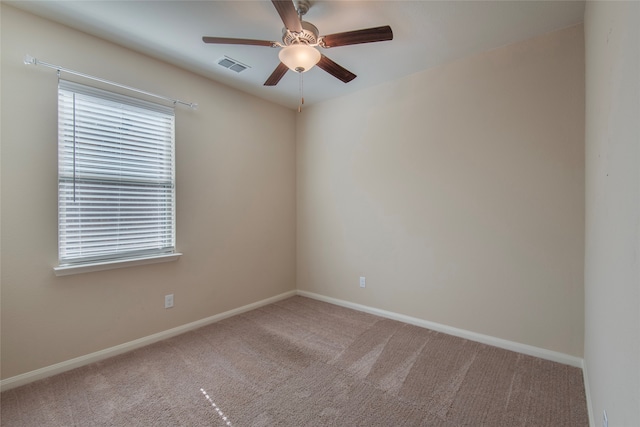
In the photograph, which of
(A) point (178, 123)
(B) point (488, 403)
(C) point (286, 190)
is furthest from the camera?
(C) point (286, 190)

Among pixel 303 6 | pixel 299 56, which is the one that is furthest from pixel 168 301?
pixel 303 6

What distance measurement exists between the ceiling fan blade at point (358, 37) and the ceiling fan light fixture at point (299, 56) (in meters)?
0.10

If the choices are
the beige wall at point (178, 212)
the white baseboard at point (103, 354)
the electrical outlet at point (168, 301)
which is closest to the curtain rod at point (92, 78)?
the beige wall at point (178, 212)

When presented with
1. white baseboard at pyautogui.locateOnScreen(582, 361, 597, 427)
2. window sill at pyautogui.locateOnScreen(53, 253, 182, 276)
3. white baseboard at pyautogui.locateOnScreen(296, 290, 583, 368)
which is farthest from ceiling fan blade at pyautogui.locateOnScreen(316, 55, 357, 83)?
white baseboard at pyautogui.locateOnScreen(582, 361, 597, 427)

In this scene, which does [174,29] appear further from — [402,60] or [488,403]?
[488,403]

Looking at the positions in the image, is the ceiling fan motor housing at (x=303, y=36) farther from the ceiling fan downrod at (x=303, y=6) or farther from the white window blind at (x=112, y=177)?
the white window blind at (x=112, y=177)

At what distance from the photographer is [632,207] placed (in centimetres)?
90

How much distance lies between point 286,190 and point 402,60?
81.4 inches

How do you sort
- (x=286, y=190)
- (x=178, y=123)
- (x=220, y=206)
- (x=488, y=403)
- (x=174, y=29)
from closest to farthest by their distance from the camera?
(x=488, y=403), (x=174, y=29), (x=178, y=123), (x=220, y=206), (x=286, y=190)

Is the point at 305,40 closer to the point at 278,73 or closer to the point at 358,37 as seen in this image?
the point at 358,37

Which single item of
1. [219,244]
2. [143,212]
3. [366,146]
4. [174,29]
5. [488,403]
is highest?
[174,29]

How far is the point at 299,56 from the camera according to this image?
1847 mm

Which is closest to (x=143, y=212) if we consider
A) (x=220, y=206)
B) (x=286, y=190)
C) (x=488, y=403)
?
(x=220, y=206)

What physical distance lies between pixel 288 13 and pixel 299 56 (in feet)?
0.99
